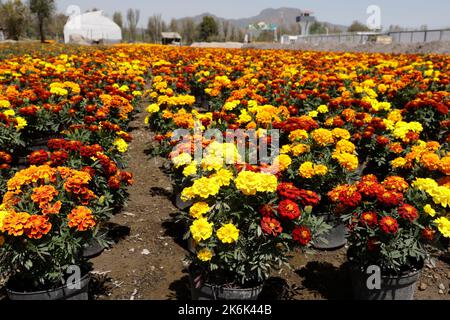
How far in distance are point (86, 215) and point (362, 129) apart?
471 cm

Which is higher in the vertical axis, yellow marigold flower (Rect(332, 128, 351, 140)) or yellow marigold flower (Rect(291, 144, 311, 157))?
yellow marigold flower (Rect(332, 128, 351, 140))

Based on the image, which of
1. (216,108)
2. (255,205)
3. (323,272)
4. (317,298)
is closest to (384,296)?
(317,298)

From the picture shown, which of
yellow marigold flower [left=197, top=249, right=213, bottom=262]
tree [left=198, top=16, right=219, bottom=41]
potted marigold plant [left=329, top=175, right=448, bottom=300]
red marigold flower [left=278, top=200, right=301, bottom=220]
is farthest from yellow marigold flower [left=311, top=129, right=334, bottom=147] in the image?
tree [left=198, top=16, right=219, bottom=41]

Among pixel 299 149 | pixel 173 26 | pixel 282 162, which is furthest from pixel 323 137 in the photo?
pixel 173 26

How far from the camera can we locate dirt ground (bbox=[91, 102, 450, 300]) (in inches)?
167

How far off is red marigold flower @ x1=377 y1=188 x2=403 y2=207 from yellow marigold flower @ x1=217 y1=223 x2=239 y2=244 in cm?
126

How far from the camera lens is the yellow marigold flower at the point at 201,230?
3.25 metres

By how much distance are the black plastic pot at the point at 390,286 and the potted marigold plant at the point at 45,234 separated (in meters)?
2.48

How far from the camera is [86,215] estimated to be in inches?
128

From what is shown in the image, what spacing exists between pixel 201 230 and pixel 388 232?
4.88 ft

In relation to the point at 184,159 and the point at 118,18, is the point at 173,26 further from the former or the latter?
the point at 184,159

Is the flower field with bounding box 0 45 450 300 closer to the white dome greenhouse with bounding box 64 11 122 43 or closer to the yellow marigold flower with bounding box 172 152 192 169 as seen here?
the yellow marigold flower with bounding box 172 152 192 169

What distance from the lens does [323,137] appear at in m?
4.98

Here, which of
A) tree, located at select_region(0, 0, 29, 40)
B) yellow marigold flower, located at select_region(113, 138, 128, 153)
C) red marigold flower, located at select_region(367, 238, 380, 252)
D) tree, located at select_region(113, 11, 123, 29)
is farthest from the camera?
tree, located at select_region(113, 11, 123, 29)
